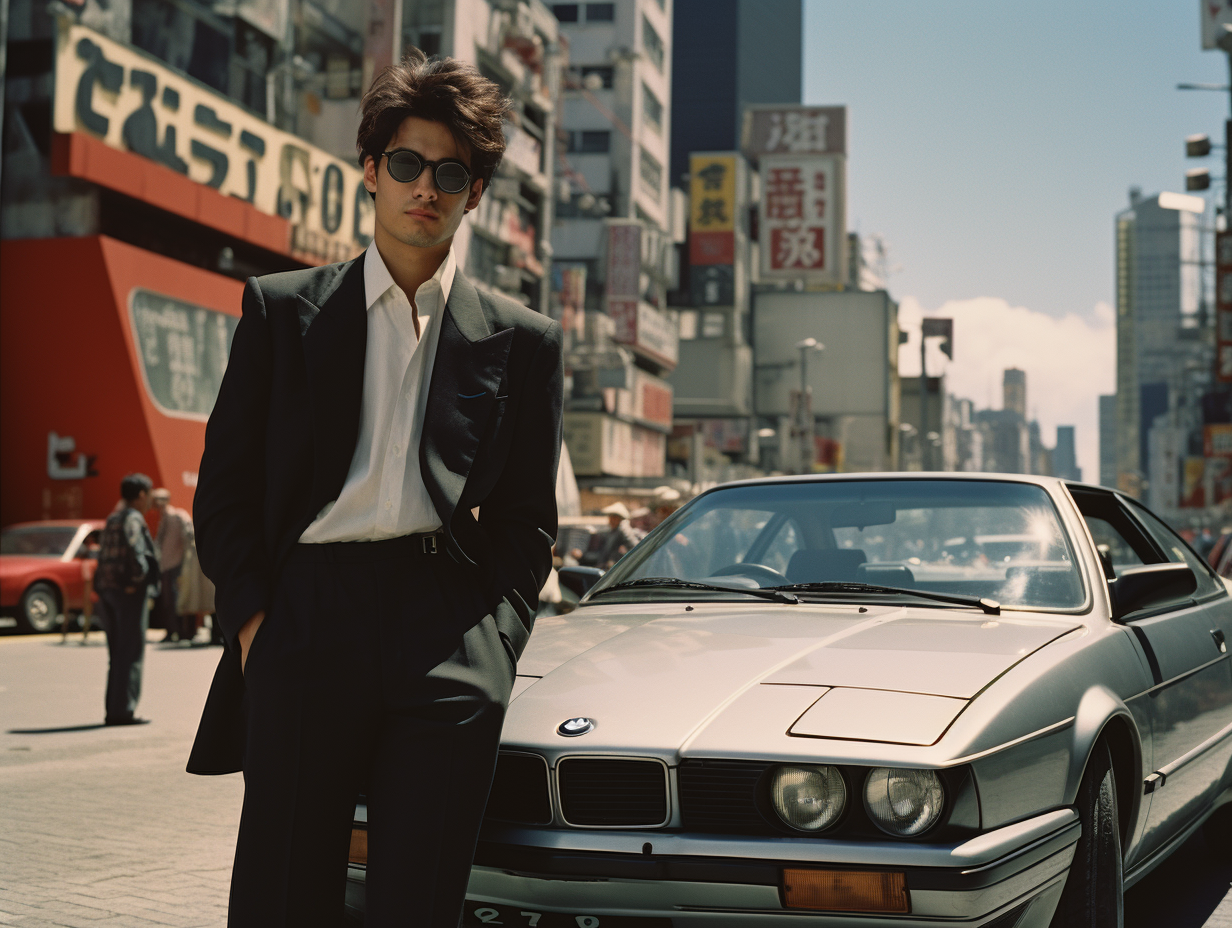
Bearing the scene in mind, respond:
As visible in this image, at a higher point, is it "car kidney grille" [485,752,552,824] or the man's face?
the man's face

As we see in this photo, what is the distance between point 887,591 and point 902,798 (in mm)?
1217

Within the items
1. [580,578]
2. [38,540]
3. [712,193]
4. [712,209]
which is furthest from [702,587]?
[712,193]

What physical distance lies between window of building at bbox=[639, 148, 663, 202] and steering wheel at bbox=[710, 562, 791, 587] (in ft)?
183

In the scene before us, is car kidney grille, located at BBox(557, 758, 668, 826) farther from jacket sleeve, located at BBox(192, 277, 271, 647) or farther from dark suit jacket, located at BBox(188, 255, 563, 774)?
jacket sleeve, located at BBox(192, 277, 271, 647)

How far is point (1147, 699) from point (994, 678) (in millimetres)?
956

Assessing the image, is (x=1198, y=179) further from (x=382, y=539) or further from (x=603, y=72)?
(x=382, y=539)

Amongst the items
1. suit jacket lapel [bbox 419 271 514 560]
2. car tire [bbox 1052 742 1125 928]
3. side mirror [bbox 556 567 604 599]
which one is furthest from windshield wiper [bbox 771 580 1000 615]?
suit jacket lapel [bbox 419 271 514 560]

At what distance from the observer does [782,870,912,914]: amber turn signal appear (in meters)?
2.62

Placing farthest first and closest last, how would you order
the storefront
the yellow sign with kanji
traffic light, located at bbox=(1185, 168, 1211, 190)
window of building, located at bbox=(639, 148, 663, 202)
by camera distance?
the yellow sign with kanji < window of building, located at bbox=(639, 148, 663, 202) < traffic light, located at bbox=(1185, 168, 1211, 190) < the storefront

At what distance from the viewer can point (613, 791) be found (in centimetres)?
283

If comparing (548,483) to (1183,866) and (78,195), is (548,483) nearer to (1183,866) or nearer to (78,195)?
(1183,866)

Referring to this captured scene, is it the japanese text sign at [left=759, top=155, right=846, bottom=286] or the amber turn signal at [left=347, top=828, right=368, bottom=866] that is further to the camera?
the japanese text sign at [left=759, top=155, right=846, bottom=286]

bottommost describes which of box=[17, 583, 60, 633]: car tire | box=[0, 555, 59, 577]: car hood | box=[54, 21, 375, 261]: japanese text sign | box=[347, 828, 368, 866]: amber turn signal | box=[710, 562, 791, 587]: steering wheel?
box=[17, 583, 60, 633]: car tire

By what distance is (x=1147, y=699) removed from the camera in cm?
375
